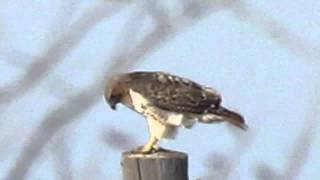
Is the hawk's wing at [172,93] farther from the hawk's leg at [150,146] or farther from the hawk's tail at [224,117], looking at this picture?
the hawk's leg at [150,146]

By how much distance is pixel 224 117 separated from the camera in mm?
2846

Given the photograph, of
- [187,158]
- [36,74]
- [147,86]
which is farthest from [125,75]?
[187,158]

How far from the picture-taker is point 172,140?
278cm

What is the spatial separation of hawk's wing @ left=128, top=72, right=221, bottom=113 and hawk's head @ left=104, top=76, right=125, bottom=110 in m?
0.04

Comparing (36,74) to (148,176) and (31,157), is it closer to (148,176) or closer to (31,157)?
(31,157)

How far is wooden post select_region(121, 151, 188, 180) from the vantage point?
7.05 feet

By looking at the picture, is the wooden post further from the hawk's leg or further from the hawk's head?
the hawk's head

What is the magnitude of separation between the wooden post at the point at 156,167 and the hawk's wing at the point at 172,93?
596mm

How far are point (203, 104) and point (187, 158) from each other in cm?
63

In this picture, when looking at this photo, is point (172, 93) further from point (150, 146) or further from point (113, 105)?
point (150, 146)

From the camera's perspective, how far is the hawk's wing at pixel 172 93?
9.33 feet

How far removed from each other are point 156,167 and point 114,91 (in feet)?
2.51

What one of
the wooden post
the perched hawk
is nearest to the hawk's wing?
the perched hawk

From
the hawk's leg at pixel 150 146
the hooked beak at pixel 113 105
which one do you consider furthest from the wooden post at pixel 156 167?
the hooked beak at pixel 113 105
